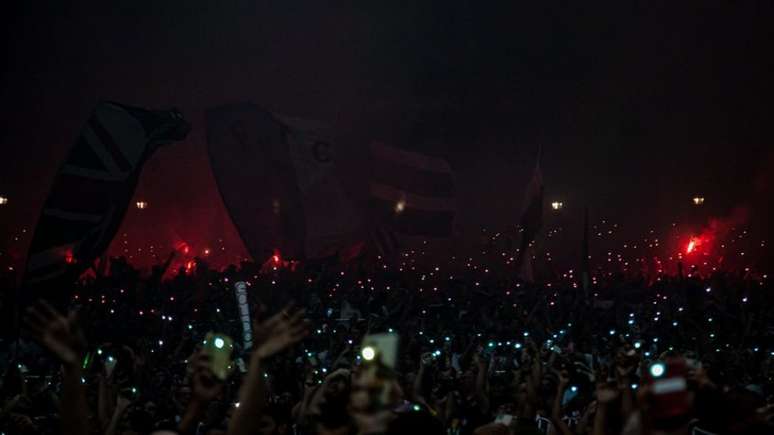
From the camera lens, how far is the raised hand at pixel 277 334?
3119 millimetres

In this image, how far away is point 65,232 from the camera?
610 inches

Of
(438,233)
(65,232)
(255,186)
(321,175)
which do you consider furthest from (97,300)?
(438,233)

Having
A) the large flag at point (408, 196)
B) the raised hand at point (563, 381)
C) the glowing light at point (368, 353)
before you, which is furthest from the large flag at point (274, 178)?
the glowing light at point (368, 353)

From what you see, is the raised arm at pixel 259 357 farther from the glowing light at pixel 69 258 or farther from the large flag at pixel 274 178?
the large flag at pixel 274 178

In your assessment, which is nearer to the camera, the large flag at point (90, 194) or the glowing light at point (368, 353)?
the glowing light at point (368, 353)

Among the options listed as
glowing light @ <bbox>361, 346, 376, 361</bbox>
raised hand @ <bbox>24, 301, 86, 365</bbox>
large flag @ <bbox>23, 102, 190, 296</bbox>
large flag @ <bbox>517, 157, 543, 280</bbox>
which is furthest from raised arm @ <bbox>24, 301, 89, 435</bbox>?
large flag @ <bbox>517, 157, 543, 280</bbox>

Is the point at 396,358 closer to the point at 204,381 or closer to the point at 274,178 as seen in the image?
the point at 204,381

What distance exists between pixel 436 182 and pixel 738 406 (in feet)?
78.9

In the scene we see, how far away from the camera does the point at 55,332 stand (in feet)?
9.88

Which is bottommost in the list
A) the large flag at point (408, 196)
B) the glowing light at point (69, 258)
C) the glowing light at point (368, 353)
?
the glowing light at point (368, 353)

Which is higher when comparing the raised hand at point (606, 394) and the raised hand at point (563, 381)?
the raised hand at point (563, 381)

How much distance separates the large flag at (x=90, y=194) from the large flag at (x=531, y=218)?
36.5 ft

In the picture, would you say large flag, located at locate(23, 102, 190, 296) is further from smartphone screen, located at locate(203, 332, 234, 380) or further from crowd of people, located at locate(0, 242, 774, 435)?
smartphone screen, located at locate(203, 332, 234, 380)

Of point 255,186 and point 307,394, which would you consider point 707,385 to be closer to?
point 307,394
